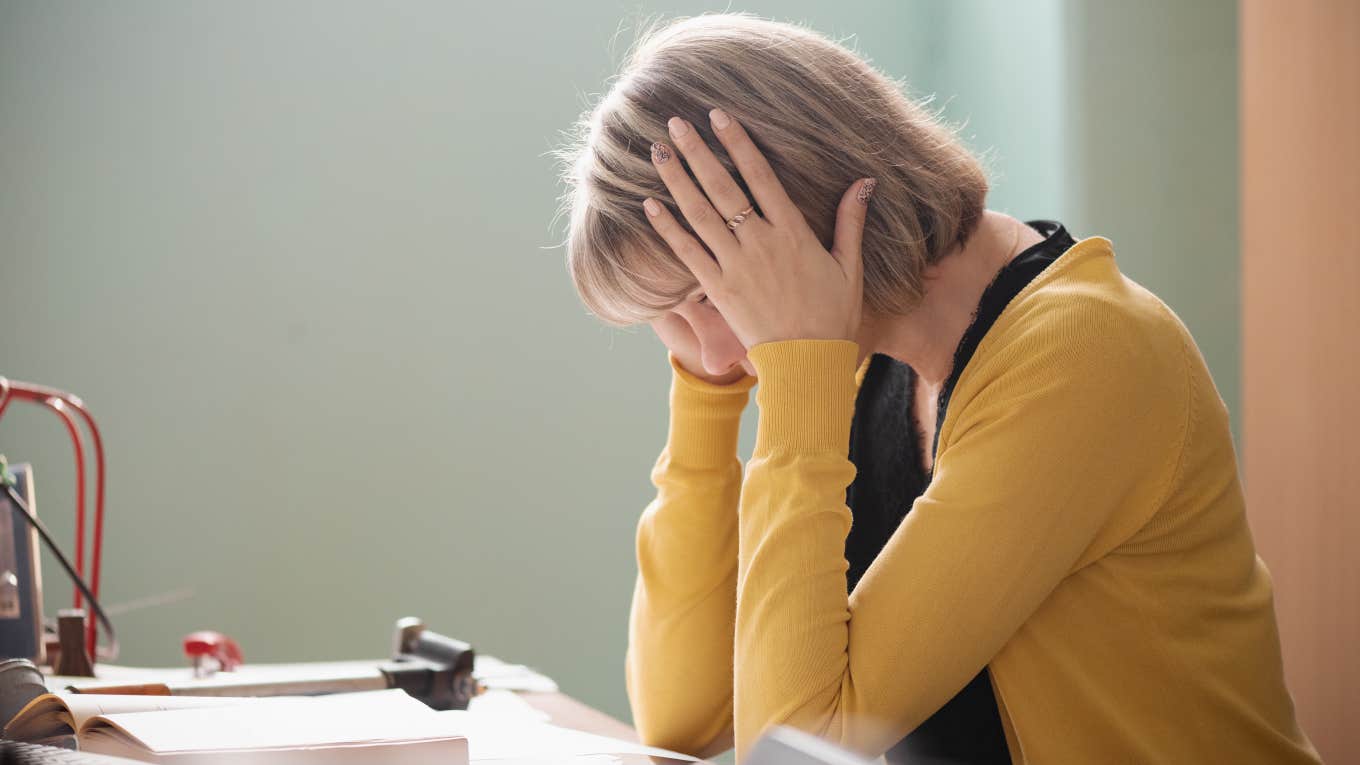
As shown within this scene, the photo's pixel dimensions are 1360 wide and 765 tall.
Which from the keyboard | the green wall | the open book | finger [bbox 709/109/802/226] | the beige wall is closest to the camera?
the keyboard

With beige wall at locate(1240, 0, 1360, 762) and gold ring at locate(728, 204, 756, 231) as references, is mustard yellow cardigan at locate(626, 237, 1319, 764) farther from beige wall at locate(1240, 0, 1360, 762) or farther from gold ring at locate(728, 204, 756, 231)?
beige wall at locate(1240, 0, 1360, 762)

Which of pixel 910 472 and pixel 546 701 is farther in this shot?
pixel 546 701

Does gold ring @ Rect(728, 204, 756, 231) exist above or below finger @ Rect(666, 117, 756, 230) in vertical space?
below

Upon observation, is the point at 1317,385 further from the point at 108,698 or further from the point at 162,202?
the point at 162,202

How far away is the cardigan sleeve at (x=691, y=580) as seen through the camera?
107 cm

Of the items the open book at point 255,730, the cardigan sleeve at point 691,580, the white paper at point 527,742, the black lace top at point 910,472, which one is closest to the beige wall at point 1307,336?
the black lace top at point 910,472

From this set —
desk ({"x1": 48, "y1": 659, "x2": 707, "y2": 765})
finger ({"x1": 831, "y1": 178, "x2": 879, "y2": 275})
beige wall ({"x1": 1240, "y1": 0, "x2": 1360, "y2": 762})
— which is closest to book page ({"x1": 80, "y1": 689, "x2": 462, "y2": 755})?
desk ({"x1": 48, "y1": 659, "x2": 707, "y2": 765})

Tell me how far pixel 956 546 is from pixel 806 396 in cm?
16

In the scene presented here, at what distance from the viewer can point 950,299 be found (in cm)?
100

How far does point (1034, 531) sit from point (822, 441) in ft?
0.53

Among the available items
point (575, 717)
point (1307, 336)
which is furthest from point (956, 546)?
point (1307, 336)

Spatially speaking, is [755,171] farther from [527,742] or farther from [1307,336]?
[1307,336]

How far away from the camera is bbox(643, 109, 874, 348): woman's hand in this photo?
0.90m

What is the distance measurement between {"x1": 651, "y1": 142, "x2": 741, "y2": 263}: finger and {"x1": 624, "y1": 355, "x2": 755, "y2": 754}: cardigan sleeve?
A: 23 centimetres
